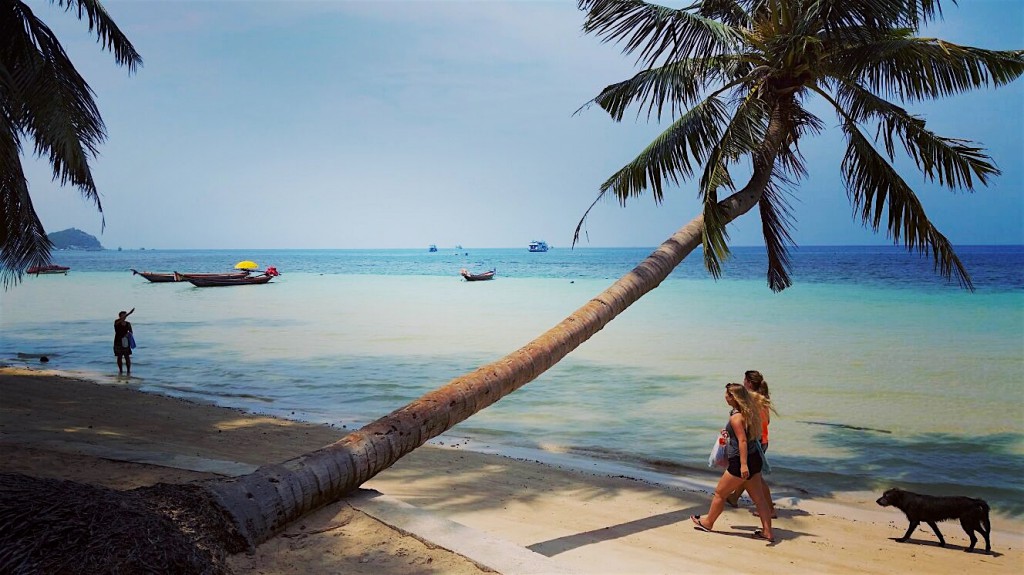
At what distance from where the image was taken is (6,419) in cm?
852

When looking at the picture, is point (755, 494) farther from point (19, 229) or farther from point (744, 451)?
point (19, 229)

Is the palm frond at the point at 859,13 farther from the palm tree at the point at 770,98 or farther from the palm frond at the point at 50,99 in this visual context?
the palm frond at the point at 50,99

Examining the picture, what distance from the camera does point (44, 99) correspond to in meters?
9.73

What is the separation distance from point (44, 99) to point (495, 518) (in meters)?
8.82

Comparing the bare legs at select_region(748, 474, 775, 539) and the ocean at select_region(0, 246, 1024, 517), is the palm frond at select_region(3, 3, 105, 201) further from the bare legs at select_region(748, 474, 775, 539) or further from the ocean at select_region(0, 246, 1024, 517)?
the bare legs at select_region(748, 474, 775, 539)

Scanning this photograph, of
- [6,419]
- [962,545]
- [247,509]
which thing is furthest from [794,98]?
[6,419]

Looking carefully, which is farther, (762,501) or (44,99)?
(44,99)

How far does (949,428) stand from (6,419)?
46.3ft

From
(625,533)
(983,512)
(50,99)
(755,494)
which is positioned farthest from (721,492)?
(50,99)

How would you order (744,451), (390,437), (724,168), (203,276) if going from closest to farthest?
1. (390,437)
2. (744,451)
3. (724,168)
4. (203,276)

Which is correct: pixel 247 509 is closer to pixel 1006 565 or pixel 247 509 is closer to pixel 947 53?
pixel 1006 565

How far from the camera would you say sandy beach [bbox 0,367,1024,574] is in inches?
155

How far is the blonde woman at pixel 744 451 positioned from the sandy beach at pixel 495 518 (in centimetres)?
33

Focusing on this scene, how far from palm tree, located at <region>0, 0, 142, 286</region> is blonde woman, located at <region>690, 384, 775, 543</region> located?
8917 mm
